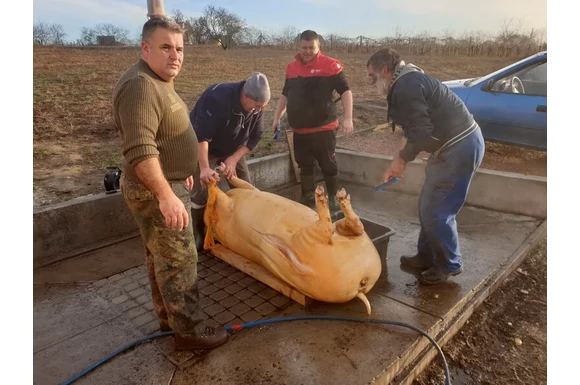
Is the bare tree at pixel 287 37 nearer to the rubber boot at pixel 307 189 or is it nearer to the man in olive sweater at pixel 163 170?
the rubber boot at pixel 307 189

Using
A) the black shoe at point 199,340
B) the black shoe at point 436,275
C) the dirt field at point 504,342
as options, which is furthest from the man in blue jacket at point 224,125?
the dirt field at point 504,342

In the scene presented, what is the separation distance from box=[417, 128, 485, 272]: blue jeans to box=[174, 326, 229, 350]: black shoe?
1715 mm

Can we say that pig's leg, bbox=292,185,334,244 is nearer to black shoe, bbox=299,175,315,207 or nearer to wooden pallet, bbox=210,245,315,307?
wooden pallet, bbox=210,245,315,307

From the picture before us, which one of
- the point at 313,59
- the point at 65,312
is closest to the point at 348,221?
the point at 65,312

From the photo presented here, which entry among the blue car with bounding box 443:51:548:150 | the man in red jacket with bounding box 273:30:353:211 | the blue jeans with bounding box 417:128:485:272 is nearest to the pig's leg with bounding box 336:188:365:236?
the blue jeans with bounding box 417:128:485:272

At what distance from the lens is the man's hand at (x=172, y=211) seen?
Answer: 192cm

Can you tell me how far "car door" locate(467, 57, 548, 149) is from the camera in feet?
17.5

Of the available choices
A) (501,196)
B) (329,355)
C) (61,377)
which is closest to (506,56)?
(501,196)

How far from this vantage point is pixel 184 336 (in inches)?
91.5

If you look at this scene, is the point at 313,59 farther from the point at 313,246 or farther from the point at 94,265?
the point at 94,265

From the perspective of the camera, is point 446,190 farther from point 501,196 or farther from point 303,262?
point 501,196

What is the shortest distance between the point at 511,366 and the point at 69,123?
21.4ft

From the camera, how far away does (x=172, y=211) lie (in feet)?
6.33

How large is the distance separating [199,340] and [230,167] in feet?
5.33
